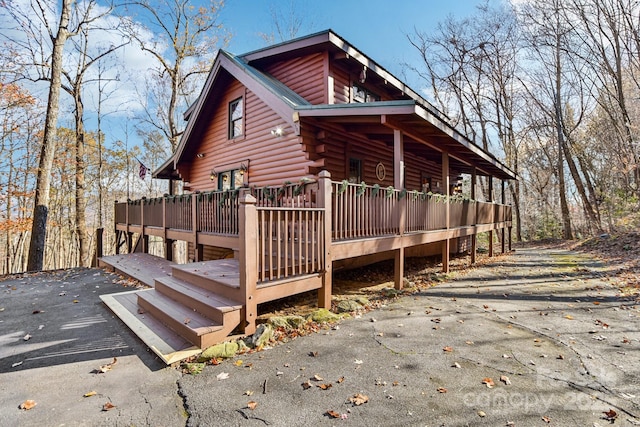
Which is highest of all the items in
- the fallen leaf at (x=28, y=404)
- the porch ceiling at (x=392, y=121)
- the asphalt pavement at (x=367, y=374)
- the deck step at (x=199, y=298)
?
the porch ceiling at (x=392, y=121)

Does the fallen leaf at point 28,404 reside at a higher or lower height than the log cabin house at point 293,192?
lower

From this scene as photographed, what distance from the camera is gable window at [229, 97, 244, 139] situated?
432 inches

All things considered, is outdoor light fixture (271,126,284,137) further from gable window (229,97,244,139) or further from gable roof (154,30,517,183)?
gable window (229,97,244,139)

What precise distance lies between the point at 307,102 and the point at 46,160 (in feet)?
32.3

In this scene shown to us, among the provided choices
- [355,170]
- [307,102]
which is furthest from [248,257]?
[307,102]

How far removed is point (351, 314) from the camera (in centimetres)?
530

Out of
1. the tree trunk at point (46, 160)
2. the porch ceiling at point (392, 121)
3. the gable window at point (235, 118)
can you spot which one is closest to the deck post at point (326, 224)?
the porch ceiling at point (392, 121)

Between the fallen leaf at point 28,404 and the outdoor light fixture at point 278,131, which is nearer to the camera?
the fallen leaf at point 28,404

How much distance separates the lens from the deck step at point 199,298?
13.0 ft

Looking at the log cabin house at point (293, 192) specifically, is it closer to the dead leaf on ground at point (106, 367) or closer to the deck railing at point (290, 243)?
the deck railing at point (290, 243)

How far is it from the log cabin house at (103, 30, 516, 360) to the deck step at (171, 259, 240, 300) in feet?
0.09

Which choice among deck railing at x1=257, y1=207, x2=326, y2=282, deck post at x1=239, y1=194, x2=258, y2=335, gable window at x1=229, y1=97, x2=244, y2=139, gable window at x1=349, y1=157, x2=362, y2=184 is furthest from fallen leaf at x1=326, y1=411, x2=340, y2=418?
gable window at x1=229, y1=97, x2=244, y2=139

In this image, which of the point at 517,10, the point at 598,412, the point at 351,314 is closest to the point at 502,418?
the point at 598,412

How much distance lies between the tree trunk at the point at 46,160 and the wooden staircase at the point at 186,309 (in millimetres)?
7373
